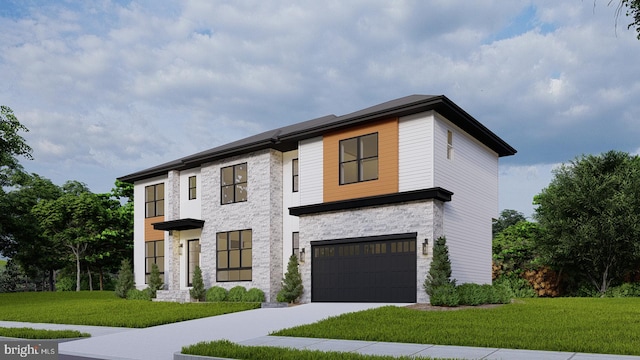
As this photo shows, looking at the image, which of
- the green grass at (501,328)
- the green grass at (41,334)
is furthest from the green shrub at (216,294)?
the green grass at (501,328)

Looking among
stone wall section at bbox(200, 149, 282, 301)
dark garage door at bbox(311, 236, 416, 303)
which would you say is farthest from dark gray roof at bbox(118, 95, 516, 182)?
dark garage door at bbox(311, 236, 416, 303)

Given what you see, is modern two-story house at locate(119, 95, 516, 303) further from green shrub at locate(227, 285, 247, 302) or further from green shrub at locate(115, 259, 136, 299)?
green shrub at locate(115, 259, 136, 299)

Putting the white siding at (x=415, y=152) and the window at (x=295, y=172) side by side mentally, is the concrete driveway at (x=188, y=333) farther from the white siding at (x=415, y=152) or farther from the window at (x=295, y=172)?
the window at (x=295, y=172)

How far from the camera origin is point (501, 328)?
13242mm

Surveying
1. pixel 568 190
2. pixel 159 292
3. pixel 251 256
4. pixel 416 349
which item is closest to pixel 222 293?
pixel 251 256

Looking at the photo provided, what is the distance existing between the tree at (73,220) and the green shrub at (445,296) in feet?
103

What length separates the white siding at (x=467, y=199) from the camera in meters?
21.3

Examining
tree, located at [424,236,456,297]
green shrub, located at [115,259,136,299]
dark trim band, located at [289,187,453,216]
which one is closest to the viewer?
tree, located at [424,236,456,297]

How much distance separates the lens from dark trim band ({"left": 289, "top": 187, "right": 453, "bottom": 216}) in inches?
784

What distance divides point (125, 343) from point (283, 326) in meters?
4.06

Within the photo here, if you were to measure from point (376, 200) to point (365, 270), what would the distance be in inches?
104

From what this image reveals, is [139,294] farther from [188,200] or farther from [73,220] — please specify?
[73,220]

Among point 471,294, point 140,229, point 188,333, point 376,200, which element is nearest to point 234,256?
point 376,200

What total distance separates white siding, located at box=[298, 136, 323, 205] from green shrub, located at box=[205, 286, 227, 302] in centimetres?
545
